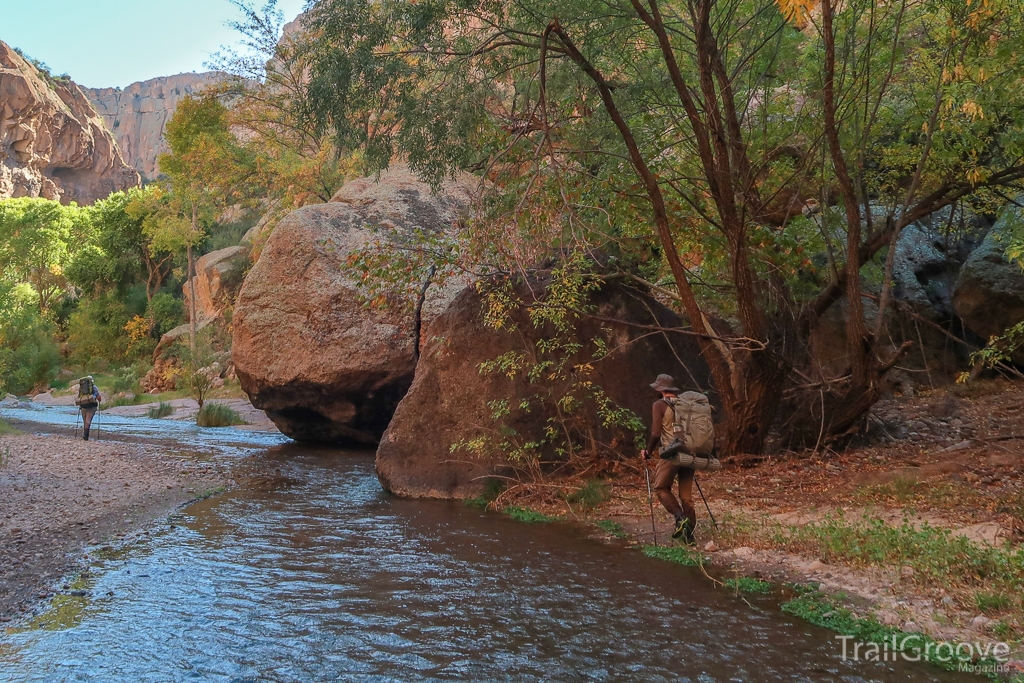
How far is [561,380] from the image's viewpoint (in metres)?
11.9

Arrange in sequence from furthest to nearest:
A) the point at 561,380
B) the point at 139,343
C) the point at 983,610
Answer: the point at 139,343
the point at 561,380
the point at 983,610

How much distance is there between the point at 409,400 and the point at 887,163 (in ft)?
29.8

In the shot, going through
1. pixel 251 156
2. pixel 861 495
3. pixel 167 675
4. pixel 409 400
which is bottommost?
pixel 167 675

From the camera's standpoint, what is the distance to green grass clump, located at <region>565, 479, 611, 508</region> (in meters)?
10.5

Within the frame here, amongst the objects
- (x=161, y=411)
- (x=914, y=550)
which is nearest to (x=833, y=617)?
(x=914, y=550)

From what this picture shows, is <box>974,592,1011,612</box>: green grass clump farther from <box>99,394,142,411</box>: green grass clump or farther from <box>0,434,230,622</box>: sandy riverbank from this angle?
<box>99,394,142,411</box>: green grass clump

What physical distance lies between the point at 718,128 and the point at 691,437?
4.17 meters

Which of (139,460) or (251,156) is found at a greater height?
(251,156)

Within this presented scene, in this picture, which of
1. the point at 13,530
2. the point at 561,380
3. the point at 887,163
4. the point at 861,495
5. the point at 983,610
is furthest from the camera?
the point at 887,163

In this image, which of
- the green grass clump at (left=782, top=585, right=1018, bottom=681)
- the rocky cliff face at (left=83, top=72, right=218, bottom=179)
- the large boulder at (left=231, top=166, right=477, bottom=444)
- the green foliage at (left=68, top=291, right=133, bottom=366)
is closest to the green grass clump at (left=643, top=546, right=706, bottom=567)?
the green grass clump at (left=782, top=585, right=1018, bottom=681)

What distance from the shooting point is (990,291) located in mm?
15461

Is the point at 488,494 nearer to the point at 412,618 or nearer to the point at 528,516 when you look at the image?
the point at 528,516

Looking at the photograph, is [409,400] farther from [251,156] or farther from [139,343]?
[139,343]

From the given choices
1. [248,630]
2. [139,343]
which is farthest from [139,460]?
[139,343]
